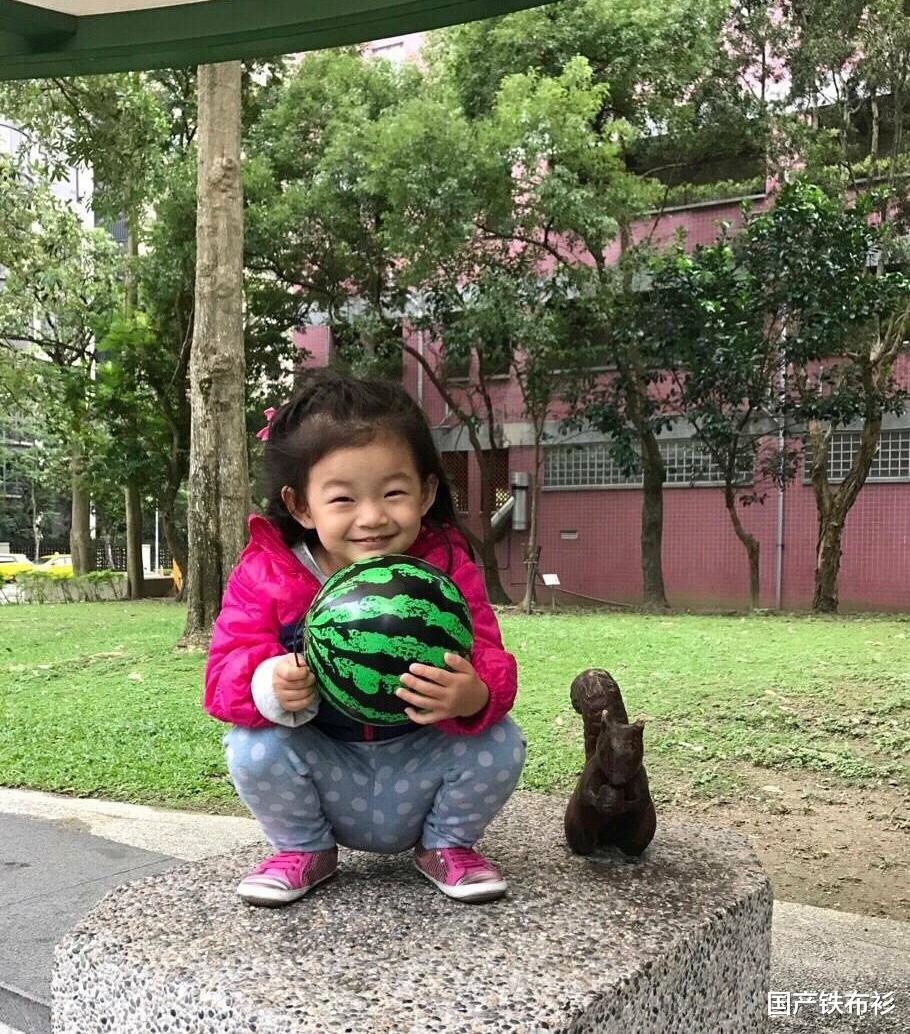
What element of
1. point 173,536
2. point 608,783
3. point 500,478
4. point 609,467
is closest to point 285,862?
point 608,783

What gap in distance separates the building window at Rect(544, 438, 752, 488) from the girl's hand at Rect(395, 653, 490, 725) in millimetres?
15186

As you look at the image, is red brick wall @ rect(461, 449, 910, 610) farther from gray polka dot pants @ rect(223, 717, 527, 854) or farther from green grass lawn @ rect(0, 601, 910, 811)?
gray polka dot pants @ rect(223, 717, 527, 854)

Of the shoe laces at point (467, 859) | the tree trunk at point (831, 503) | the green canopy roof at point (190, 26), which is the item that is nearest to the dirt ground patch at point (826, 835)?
the shoe laces at point (467, 859)

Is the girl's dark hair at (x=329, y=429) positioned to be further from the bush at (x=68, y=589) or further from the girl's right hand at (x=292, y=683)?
the bush at (x=68, y=589)

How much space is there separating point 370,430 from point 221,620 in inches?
22.8

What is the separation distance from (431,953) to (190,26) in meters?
3.45

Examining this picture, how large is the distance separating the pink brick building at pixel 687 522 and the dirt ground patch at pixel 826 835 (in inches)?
452

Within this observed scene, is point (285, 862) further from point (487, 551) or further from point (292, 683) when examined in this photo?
point (487, 551)

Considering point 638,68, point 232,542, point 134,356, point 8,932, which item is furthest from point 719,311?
point 8,932

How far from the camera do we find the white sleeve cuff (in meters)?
2.31

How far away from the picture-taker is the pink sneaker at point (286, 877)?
250 cm

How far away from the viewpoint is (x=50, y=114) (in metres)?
12.0

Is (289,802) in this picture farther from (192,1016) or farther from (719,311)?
(719,311)

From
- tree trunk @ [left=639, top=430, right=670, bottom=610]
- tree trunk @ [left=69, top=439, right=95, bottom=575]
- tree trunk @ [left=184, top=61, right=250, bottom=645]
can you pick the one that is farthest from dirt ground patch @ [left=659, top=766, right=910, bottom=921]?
tree trunk @ [left=69, top=439, right=95, bottom=575]
